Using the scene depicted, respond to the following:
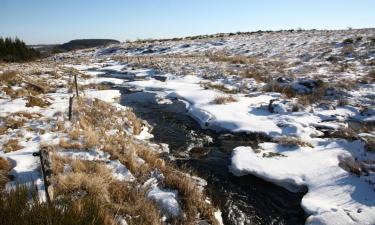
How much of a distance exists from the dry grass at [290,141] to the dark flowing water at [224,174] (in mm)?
735

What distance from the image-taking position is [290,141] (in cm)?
895

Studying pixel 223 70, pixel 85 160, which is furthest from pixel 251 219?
pixel 223 70

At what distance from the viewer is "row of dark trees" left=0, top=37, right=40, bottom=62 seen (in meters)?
32.3

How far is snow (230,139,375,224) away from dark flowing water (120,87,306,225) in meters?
0.26

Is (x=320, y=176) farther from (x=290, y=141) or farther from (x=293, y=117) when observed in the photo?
(x=293, y=117)

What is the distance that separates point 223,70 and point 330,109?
1003 cm

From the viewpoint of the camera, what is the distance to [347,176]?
22.9 ft

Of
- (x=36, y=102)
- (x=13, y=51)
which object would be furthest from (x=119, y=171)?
(x=13, y=51)

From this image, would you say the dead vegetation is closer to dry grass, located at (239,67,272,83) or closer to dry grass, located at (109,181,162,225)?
dry grass, located at (109,181,162,225)

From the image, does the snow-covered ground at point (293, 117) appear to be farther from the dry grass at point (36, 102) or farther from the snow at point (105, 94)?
the dry grass at point (36, 102)

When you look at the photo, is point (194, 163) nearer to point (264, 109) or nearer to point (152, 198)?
point (152, 198)

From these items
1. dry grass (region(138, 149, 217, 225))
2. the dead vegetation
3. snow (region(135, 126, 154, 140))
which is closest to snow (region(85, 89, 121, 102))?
snow (region(135, 126, 154, 140))

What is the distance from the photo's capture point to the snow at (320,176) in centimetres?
578

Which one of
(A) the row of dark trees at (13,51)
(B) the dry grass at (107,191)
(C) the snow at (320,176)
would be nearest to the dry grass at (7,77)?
(B) the dry grass at (107,191)
